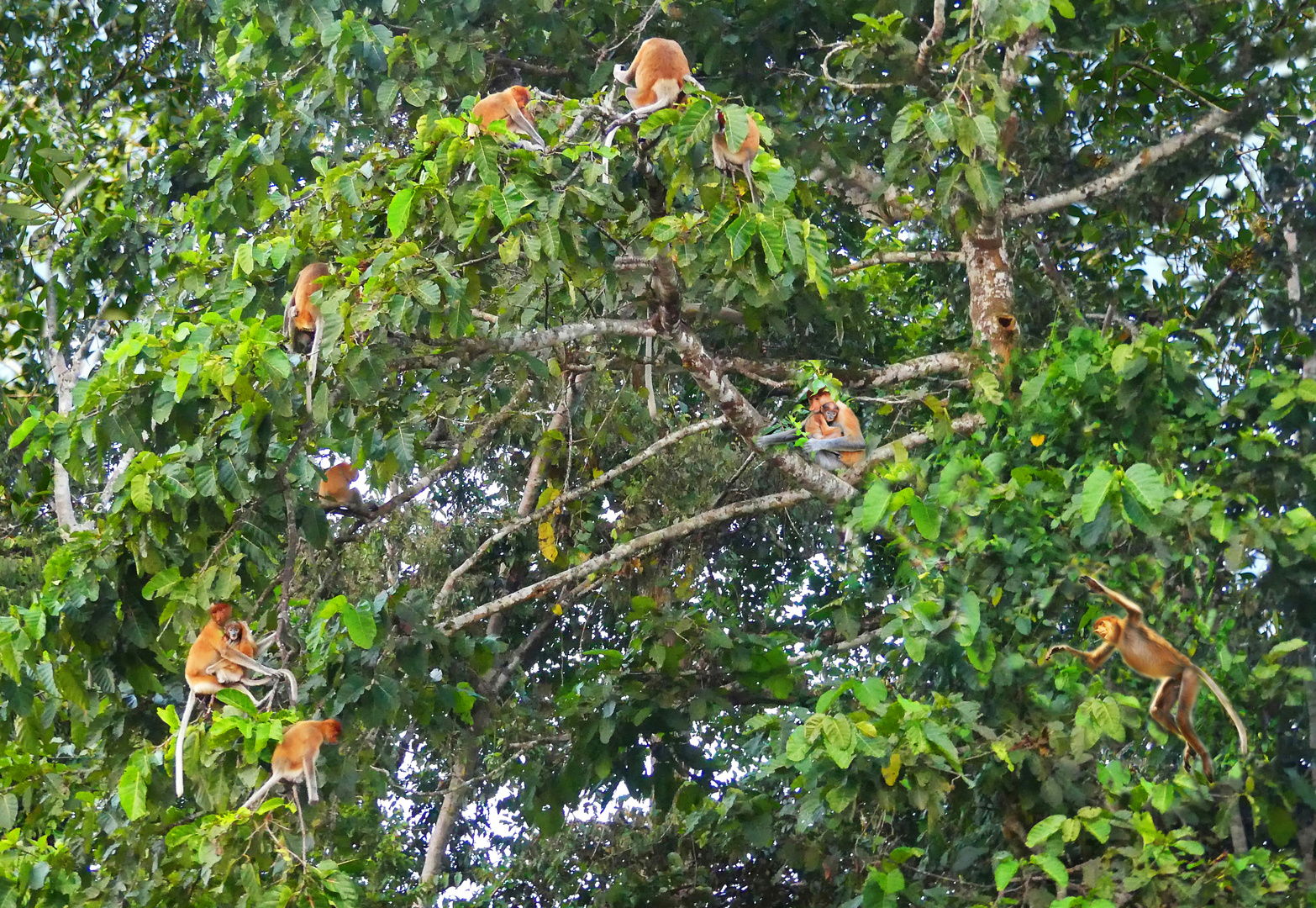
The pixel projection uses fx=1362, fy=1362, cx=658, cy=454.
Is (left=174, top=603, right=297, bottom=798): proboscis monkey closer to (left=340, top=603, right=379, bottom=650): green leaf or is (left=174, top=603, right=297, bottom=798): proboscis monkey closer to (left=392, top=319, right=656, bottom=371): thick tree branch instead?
(left=340, top=603, right=379, bottom=650): green leaf

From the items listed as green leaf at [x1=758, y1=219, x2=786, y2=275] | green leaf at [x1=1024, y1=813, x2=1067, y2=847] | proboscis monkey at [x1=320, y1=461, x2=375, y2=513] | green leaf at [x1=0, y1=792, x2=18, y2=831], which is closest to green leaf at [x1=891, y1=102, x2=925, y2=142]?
green leaf at [x1=758, y1=219, x2=786, y2=275]

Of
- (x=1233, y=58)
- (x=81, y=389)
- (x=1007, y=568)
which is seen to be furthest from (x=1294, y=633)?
(x=81, y=389)

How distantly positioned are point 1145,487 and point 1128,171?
2357 mm

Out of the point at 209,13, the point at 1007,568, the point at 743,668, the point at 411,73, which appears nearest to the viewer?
the point at 1007,568

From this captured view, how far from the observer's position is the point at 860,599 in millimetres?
4793

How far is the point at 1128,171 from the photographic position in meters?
5.19

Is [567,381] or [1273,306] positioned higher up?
[1273,306]

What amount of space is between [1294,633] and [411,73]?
143 inches

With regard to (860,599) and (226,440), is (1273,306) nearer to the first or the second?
(860,599)

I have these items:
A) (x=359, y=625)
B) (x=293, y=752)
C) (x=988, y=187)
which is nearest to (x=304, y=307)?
(x=359, y=625)

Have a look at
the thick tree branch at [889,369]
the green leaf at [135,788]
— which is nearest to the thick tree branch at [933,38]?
the thick tree branch at [889,369]

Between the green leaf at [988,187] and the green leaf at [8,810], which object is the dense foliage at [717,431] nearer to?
the green leaf at [8,810]

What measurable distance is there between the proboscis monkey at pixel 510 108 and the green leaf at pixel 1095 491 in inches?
72.4

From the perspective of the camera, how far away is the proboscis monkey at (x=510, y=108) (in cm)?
403
